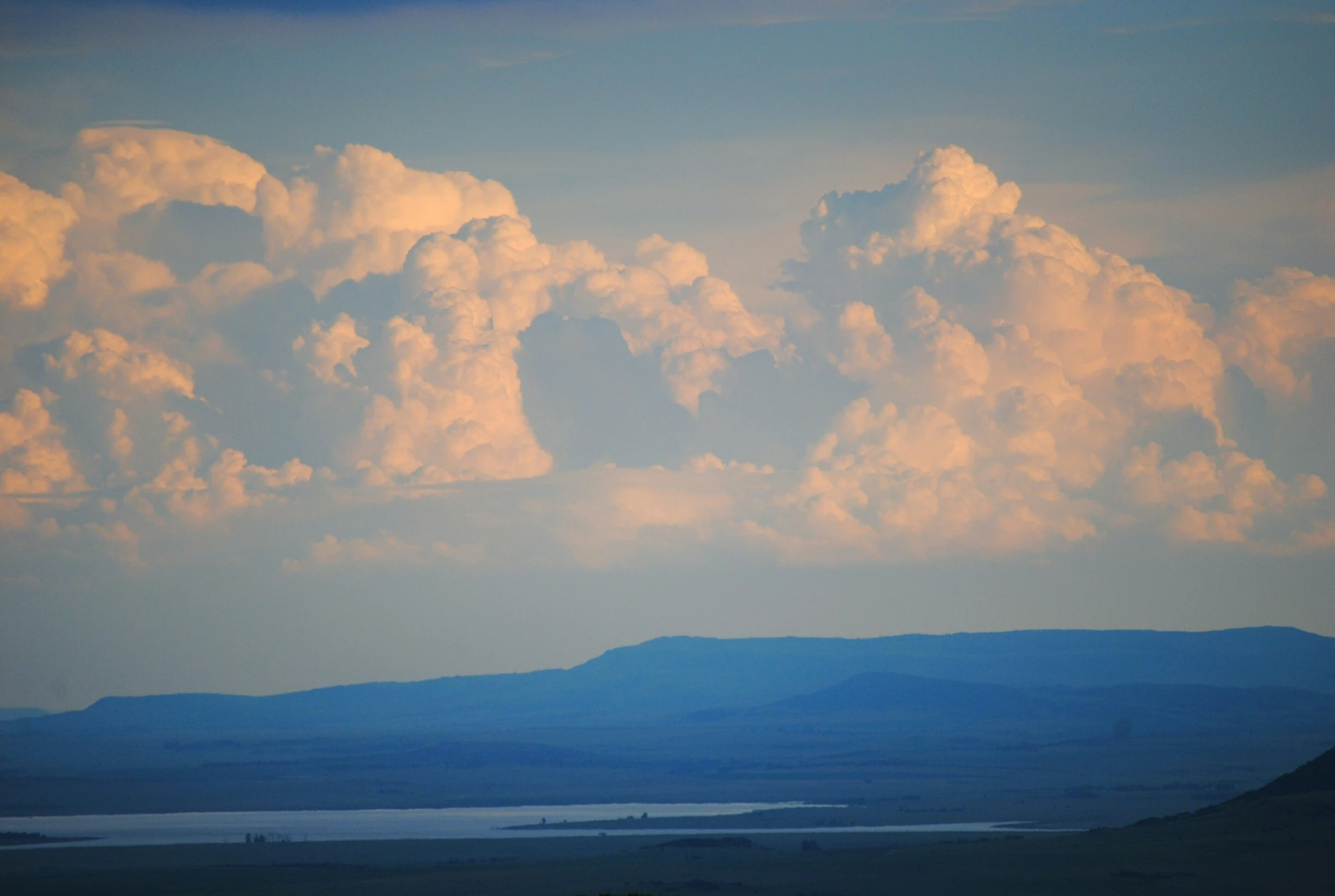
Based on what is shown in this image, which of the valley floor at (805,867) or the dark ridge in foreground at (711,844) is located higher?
the dark ridge in foreground at (711,844)

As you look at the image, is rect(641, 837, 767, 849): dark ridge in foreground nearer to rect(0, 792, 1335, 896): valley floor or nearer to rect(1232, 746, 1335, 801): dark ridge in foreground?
rect(0, 792, 1335, 896): valley floor

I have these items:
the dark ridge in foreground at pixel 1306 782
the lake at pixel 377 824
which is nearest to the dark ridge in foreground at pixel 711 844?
the lake at pixel 377 824

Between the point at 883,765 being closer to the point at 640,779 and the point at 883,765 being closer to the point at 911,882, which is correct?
the point at 640,779

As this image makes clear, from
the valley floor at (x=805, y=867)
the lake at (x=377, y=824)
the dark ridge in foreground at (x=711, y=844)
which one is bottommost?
the valley floor at (x=805, y=867)

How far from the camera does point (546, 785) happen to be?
164875 millimetres

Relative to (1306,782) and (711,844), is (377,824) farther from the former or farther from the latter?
(1306,782)

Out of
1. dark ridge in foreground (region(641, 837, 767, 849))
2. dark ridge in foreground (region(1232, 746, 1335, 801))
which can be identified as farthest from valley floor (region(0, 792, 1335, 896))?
dark ridge in foreground (region(1232, 746, 1335, 801))

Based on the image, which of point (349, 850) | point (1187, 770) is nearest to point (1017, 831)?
point (349, 850)

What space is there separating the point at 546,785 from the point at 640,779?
40.2 ft

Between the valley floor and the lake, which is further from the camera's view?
the lake

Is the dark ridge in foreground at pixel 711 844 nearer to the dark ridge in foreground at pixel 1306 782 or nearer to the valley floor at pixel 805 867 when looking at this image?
the valley floor at pixel 805 867

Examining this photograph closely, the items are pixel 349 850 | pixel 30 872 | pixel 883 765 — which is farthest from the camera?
pixel 883 765

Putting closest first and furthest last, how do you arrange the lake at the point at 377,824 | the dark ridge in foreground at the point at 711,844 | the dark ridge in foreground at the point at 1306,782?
1. the dark ridge in foreground at the point at 1306,782
2. the dark ridge in foreground at the point at 711,844
3. the lake at the point at 377,824

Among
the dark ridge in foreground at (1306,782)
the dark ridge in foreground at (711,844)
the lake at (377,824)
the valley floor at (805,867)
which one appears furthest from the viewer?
the lake at (377,824)
